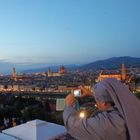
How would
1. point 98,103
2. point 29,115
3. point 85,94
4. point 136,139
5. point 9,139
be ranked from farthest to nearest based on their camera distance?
point 29,115
point 9,139
point 85,94
point 98,103
point 136,139

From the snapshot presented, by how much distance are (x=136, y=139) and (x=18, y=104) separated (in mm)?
24389

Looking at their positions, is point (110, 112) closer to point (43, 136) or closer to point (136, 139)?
point (136, 139)

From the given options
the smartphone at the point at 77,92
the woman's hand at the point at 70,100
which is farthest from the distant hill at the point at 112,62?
the woman's hand at the point at 70,100

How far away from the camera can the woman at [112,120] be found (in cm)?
161

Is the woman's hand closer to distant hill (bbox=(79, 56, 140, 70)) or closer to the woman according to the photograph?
the woman

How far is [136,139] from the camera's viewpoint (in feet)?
5.27

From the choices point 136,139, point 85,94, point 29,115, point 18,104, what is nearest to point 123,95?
point 136,139

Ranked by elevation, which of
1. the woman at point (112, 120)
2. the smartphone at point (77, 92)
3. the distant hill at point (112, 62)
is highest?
the smartphone at point (77, 92)

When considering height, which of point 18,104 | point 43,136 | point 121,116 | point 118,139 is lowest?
point 18,104

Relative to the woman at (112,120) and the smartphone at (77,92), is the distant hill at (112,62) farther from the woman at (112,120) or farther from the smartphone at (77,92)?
the woman at (112,120)

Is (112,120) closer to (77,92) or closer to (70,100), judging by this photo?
(70,100)

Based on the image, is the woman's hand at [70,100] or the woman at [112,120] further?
the woman's hand at [70,100]

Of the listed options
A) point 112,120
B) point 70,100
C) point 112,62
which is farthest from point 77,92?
point 112,62

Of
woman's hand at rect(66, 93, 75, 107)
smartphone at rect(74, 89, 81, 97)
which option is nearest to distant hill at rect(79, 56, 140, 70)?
smartphone at rect(74, 89, 81, 97)
